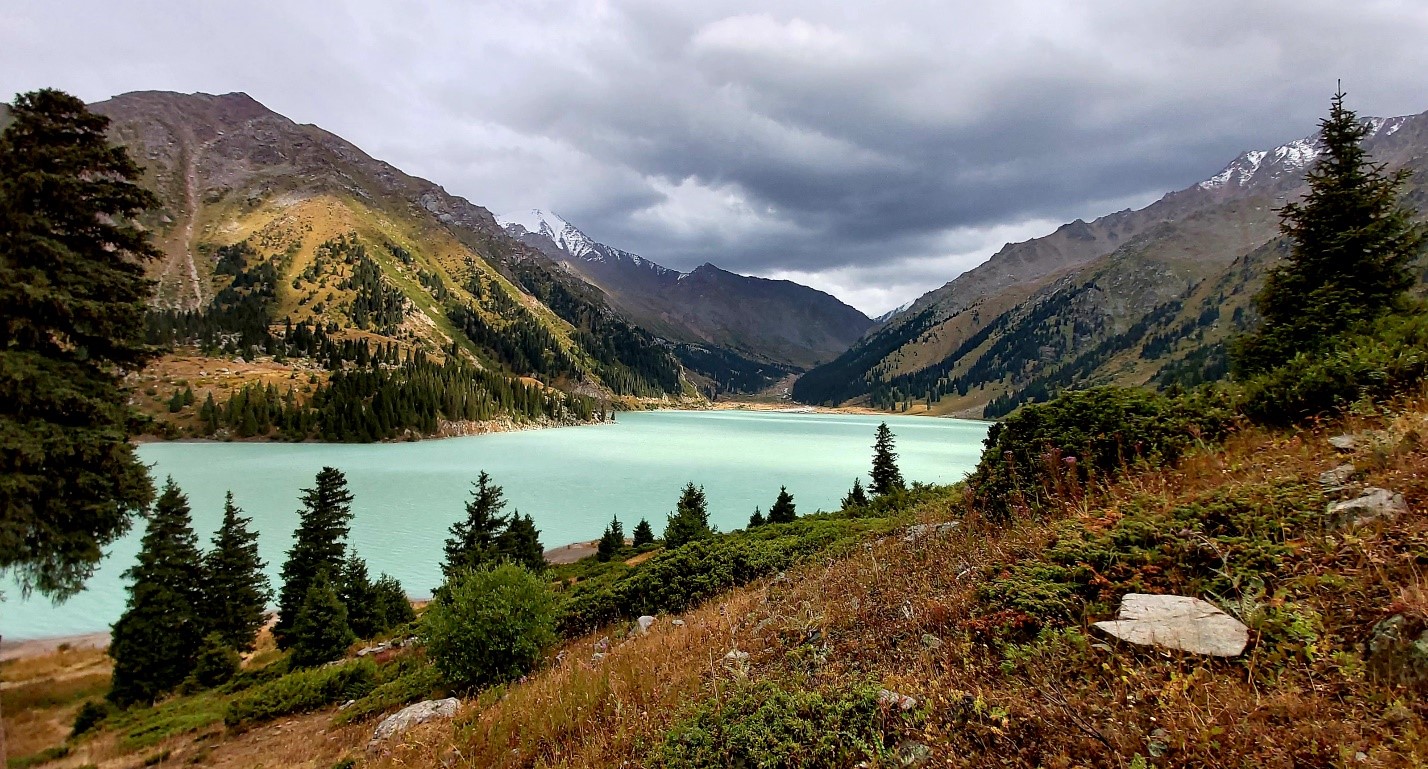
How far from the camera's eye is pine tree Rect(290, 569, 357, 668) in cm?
2028

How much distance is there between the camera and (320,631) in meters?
21.1

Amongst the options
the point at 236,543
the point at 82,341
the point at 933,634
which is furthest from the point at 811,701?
the point at 236,543

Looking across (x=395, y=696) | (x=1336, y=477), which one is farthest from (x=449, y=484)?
(x=1336, y=477)

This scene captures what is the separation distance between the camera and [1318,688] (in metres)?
3.13

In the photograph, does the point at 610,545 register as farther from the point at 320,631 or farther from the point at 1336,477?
the point at 1336,477

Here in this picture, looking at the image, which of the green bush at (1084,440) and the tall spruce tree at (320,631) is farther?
the tall spruce tree at (320,631)

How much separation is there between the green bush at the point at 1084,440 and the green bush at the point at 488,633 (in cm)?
900

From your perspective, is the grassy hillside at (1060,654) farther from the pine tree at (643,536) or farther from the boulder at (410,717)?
the pine tree at (643,536)

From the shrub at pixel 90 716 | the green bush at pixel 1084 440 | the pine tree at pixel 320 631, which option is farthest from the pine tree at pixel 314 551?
the green bush at pixel 1084 440

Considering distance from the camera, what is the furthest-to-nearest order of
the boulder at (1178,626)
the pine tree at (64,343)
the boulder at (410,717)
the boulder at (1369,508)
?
the pine tree at (64,343), the boulder at (410,717), the boulder at (1369,508), the boulder at (1178,626)

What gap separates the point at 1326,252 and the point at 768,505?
4311 centimetres

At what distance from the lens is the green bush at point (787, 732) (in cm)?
420

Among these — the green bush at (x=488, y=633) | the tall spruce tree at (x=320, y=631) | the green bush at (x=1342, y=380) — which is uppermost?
the green bush at (x=1342, y=380)

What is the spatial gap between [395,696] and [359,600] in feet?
56.6
